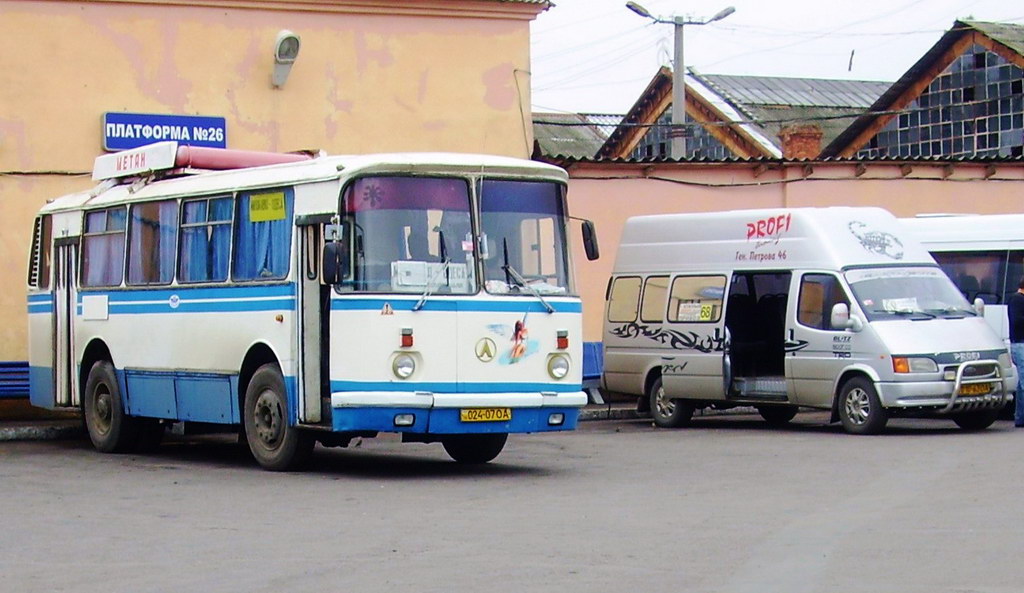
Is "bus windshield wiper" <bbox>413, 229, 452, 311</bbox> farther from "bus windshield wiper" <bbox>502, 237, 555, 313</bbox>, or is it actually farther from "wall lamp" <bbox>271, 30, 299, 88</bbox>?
"wall lamp" <bbox>271, 30, 299, 88</bbox>

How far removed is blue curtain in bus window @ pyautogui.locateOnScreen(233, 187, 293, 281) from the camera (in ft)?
51.8

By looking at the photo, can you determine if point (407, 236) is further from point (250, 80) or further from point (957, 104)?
point (957, 104)

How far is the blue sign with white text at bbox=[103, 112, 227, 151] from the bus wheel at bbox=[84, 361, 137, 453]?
5.21 meters

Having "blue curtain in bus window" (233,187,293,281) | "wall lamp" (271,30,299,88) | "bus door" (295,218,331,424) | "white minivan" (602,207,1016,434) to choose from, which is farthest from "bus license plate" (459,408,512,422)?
"wall lamp" (271,30,299,88)

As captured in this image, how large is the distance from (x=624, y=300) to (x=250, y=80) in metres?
5.83

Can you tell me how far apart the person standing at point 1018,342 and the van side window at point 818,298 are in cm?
245

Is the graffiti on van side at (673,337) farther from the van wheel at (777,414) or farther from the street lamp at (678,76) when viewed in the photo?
the street lamp at (678,76)

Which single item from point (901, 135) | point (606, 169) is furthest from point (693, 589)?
point (901, 135)

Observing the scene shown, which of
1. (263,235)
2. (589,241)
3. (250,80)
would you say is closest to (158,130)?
(250,80)

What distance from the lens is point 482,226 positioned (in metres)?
15.3

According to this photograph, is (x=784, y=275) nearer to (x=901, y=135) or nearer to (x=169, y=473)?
(x=169, y=473)

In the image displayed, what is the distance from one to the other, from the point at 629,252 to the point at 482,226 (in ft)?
27.1

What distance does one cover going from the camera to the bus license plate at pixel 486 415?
15.0 metres

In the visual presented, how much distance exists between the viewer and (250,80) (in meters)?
24.0
